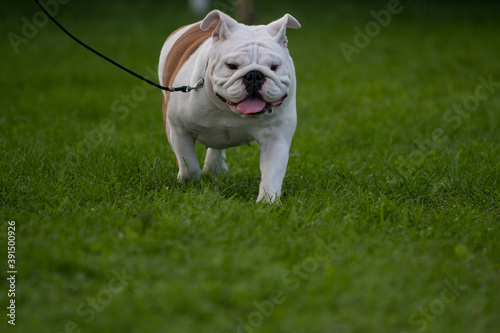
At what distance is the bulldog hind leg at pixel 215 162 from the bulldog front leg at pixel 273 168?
2.72 feet

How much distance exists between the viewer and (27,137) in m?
5.47

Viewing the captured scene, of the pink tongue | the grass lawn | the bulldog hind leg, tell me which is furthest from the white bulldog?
the bulldog hind leg

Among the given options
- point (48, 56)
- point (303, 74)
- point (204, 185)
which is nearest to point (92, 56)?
point (48, 56)

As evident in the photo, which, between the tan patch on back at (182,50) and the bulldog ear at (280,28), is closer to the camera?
the bulldog ear at (280,28)

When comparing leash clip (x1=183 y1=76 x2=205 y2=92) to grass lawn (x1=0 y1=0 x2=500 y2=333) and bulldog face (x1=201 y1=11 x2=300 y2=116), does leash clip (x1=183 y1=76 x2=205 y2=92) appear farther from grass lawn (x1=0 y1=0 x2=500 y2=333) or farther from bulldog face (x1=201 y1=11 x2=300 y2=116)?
grass lawn (x1=0 y1=0 x2=500 y2=333)

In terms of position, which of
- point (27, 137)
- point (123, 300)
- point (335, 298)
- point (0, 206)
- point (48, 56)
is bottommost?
point (48, 56)

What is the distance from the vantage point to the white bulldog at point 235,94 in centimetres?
346

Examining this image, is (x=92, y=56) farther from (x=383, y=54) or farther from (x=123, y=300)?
(x=123, y=300)

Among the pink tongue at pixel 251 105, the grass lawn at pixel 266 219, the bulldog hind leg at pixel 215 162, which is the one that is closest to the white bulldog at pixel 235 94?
the pink tongue at pixel 251 105

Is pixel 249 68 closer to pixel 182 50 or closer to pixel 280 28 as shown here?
pixel 280 28

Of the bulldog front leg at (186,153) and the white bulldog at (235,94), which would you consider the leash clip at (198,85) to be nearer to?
the white bulldog at (235,94)

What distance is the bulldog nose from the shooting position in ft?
11.1

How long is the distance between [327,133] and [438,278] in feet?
10.5

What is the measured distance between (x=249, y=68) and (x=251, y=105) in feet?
0.75
